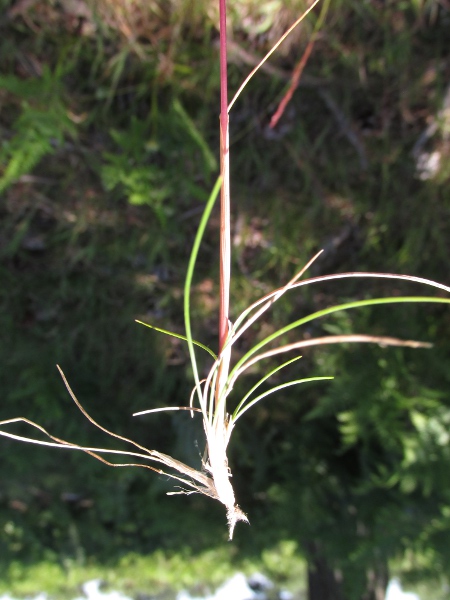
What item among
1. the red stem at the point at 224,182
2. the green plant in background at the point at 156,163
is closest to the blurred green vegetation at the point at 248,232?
the green plant in background at the point at 156,163

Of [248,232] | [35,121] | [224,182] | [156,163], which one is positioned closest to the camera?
[224,182]

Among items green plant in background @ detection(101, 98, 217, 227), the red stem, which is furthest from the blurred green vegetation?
the red stem

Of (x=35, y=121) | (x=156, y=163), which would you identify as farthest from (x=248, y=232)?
(x=35, y=121)

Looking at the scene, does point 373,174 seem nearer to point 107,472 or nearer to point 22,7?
point 22,7

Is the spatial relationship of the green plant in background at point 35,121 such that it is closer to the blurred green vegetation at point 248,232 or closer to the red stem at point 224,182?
the blurred green vegetation at point 248,232

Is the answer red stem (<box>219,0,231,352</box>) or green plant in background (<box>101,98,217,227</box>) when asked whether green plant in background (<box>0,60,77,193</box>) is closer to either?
green plant in background (<box>101,98,217,227</box>)

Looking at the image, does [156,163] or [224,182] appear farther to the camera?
[156,163]

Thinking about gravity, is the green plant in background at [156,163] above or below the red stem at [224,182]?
below

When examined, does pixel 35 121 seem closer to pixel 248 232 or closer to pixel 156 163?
pixel 156 163

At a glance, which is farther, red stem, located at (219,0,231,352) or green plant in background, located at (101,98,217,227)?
green plant in background, located at (101,98,217,227)
